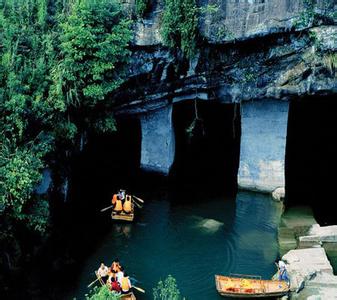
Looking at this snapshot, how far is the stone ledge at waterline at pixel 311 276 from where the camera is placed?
47.1 feet

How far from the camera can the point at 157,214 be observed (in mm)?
19484

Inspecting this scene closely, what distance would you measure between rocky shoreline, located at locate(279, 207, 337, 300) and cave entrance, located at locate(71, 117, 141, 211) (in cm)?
701

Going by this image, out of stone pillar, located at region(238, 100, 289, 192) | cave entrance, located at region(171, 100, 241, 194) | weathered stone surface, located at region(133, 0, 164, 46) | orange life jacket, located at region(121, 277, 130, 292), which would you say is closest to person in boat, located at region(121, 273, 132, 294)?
orange life jacket, located at region(121, 277, 130, 292)

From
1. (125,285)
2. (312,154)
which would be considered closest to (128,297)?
(125,285)

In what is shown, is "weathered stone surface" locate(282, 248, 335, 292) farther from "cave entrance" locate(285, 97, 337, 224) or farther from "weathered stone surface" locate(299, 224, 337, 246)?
"cave entrance" locate(285, 97, 337, 224)

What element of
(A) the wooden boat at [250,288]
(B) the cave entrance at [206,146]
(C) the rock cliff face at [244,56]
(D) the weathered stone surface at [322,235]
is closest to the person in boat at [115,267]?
(A) the wooden boat at [250,288]

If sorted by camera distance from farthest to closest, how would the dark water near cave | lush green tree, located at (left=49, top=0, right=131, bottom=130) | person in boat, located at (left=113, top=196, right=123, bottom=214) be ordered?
person in boat, located at (left=113, top=196, right=123, bottom=214)
lush green tree, located at (left=49, top=0, right=131, bottom=130)
the dark water near cave

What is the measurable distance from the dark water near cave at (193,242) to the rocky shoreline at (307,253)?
0.48 metres

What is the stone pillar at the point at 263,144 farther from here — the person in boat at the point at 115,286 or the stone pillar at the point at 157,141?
the person in boat at the point at 115,286

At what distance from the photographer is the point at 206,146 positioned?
2559cm

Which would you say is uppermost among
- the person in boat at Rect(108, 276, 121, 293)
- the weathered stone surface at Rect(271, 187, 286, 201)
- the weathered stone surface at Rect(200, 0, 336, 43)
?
the weathered stone surface at Rect(200, 0, 336, 43)

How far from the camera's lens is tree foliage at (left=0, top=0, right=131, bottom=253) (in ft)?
49.3

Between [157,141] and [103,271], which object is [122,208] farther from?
[157,141]

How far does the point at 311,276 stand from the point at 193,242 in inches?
165
